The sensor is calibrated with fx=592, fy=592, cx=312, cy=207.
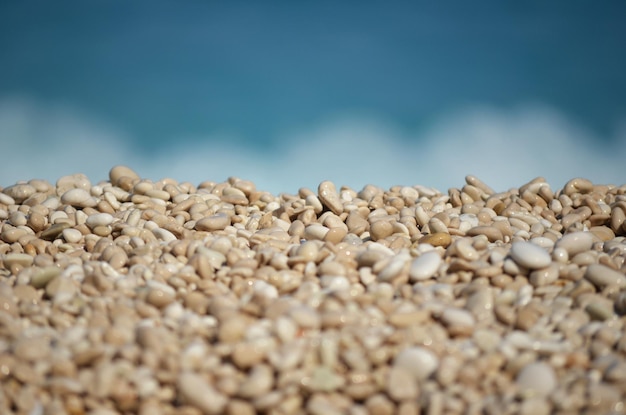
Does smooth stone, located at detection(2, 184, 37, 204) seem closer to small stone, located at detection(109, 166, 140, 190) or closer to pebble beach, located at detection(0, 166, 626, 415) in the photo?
small stone, located at detection(109, 166, 140, 190)

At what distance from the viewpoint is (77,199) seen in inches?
140

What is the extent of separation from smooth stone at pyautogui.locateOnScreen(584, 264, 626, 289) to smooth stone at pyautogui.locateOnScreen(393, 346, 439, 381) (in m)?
0.87

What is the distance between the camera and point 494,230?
119 inches

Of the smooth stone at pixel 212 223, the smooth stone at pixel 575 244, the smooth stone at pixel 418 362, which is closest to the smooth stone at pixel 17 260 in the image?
the smooth stone at pixel 212 223

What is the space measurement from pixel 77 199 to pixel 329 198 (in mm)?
1523

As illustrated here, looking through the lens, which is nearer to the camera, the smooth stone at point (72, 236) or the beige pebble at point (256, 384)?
the beige pebble at point (256, 384)

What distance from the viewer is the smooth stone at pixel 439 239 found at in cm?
282

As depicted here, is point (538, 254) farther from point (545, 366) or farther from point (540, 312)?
point (545, 366)

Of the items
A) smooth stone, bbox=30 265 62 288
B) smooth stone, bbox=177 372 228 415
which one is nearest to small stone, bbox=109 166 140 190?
smooth stone, bbox=30 265 62 288

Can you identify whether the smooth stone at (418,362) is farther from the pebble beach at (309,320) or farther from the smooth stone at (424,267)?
the smooth stone at (424,267)

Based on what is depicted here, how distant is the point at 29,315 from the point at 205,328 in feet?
2.22

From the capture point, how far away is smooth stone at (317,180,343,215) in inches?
133

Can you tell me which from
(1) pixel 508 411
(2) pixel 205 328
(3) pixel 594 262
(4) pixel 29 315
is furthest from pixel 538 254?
(4) pixel 29 315

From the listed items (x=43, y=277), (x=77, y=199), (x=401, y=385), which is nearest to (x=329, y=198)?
(x=77, y=199)
